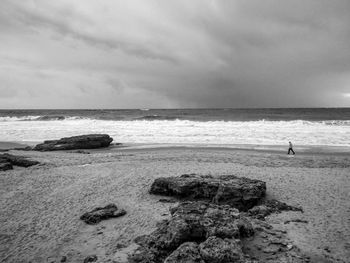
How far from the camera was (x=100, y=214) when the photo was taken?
281 inches

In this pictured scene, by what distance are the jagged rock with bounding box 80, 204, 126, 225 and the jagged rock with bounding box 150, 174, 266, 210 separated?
1638 millimetres

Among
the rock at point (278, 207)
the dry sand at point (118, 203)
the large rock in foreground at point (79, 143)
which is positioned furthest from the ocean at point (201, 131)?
the rock at point (278, 207)

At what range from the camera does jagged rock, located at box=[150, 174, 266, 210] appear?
759 cm

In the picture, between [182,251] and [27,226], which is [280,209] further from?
[27,226]

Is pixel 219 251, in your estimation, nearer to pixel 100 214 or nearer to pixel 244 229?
pixel 244 229

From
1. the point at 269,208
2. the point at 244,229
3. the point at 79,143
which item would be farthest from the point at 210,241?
the point at 79,143

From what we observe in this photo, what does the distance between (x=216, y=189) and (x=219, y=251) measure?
3.53 meters

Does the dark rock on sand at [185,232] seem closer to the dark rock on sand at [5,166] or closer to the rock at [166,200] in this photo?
the rock at [166,200]

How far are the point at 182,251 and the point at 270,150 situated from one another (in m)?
14.7

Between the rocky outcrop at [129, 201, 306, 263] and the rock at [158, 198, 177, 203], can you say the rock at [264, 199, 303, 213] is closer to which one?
the rocky outcrop at [129, 201, 306, 263]

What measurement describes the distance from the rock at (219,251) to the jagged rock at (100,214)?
3.33 m

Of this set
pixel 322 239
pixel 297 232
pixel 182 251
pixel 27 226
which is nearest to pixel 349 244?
pixel 322 239

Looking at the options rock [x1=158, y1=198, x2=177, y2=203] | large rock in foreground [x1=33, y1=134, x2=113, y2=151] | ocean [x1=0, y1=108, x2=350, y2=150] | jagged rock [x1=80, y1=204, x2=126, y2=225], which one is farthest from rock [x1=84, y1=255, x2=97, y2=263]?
ocean [x1=0, y1=108, x2=350, y2=150]

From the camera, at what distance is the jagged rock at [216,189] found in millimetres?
7586
